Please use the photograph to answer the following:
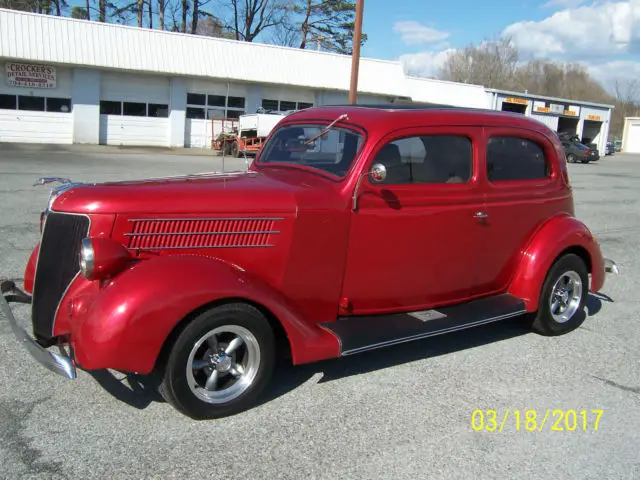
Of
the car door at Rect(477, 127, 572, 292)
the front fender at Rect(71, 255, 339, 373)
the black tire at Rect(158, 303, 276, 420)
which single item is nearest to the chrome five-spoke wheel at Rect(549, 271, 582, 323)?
the car door at Rect(477, 127, 572, 292)

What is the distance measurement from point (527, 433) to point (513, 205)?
194cm

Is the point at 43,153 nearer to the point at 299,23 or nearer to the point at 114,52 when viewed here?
the point at 114,52

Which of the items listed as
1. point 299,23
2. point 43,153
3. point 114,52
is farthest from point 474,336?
point 299,23

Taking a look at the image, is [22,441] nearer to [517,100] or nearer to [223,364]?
[223,364]

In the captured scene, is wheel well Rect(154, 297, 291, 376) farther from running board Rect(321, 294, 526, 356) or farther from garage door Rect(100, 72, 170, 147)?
garage door Rect(100, 72, 170, 147)

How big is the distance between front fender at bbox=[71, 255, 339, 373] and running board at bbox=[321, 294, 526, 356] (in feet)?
2.54

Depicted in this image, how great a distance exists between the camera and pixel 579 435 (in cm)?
339

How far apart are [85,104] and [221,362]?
25.9 metres

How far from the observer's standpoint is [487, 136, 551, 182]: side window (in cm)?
465

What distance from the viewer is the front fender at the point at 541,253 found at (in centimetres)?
476

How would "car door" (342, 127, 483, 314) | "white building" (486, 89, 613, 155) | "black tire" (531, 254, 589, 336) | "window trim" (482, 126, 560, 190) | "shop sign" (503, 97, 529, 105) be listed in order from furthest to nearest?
"white building" (486, 89, 613, 155)
"shop sign" (503, 97, 529, 105)
"black tire" (531, 254, 589, 336)
"window trim" (482, 126, 560, 190)
"car door" (342, 127, 483, 314)
